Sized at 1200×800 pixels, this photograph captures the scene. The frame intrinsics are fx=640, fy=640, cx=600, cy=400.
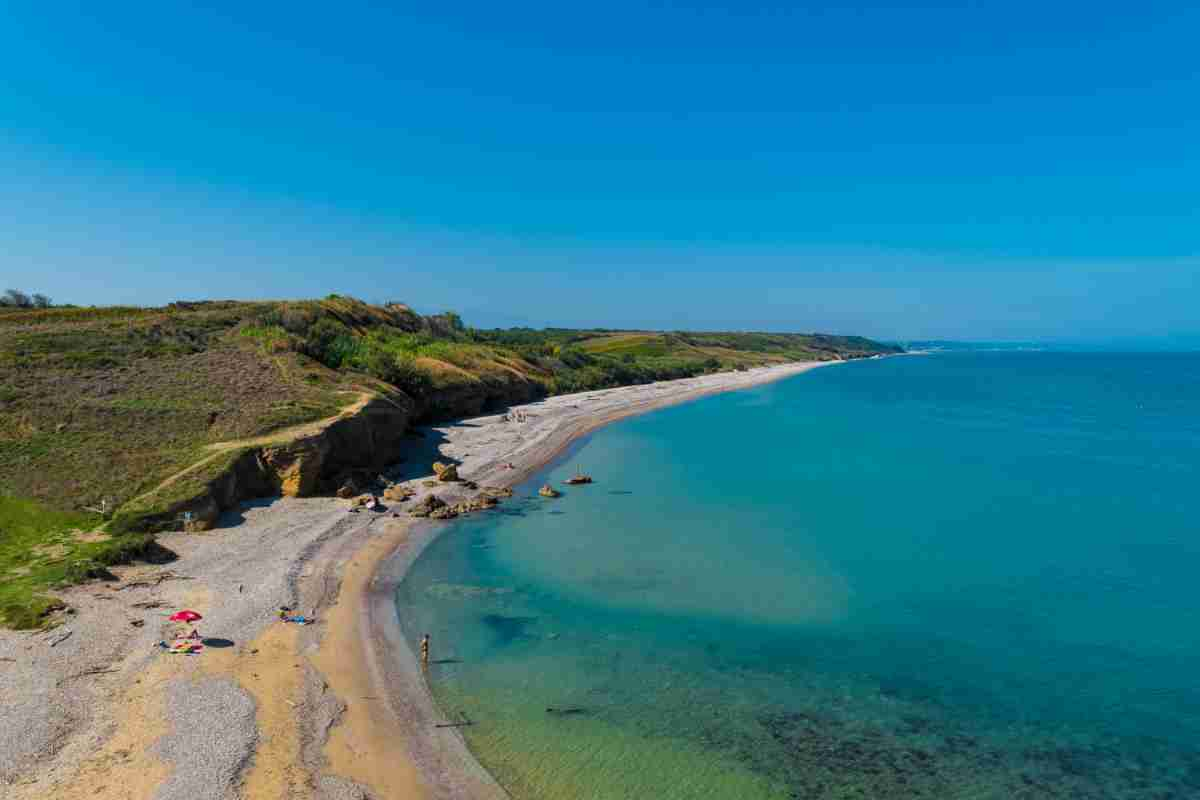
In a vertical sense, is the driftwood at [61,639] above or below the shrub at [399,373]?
below

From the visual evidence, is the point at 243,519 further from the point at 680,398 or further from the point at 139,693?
the point at 680,398

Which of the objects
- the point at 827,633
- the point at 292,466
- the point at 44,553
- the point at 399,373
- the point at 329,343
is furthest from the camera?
the point at 329,343

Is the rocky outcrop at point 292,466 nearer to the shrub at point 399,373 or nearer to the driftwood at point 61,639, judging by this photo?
the driftwood at point 61,639

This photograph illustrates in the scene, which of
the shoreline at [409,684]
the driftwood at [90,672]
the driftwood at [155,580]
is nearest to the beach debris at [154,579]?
the driftwood at [155,580]

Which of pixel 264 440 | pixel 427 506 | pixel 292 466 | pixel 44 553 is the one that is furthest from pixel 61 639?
pixel 427 506

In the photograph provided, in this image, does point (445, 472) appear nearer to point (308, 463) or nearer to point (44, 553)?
point (308, 463)

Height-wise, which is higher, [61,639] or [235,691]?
[61,639]
